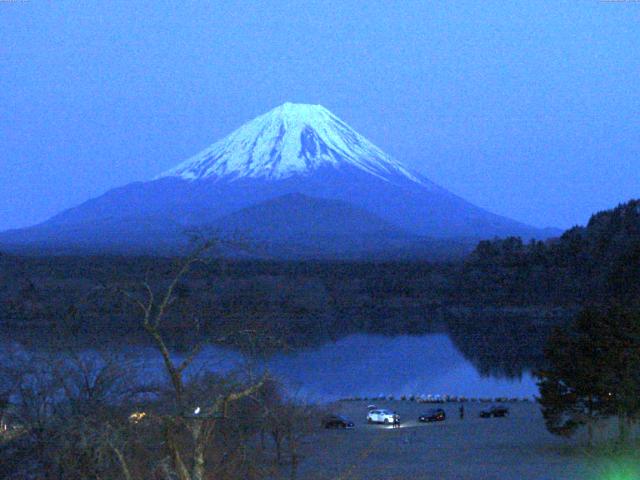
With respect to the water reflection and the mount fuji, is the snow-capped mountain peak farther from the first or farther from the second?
the water reflection

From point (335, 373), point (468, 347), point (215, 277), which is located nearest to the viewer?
point (335, 373)

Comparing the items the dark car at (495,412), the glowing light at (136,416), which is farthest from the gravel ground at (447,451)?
the glowing light at (136,416)

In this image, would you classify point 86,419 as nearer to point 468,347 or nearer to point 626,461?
point 626,461

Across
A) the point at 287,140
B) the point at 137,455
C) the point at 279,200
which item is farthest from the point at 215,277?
the point at 287,140

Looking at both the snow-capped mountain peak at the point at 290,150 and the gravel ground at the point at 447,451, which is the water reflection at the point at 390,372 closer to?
the gravel ground at the point at 447,451

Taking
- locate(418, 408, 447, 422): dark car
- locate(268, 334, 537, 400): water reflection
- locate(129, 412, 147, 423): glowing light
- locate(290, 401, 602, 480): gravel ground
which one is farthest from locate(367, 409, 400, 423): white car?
locate(129, 412, 147, 423): glowing light

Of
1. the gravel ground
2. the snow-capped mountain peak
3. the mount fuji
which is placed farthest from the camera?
the snow-capped mountain peak

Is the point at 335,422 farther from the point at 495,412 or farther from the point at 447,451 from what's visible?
the point at 495,412
